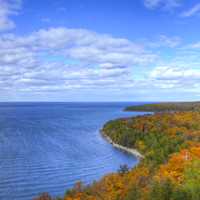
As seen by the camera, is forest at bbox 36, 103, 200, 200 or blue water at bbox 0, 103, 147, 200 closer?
forest at bbox 36, 103, 200, 200

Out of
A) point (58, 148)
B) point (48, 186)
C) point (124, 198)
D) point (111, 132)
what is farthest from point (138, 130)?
point (124, 198)

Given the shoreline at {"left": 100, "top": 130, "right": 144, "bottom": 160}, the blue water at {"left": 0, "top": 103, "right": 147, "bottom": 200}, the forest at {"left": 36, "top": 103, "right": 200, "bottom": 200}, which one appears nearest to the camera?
the forest at {"left": 36, "top": 103, "right": 200, "bottom": 200}

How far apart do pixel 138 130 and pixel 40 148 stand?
32624 mm

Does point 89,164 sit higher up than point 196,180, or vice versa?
point 196,180

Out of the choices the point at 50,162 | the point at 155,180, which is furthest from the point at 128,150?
the point at 155,180

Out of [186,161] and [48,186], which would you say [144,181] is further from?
[48,186]

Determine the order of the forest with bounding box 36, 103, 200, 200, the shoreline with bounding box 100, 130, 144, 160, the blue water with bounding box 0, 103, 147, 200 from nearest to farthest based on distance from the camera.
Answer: the forest with bounding box 36, 103, 200, 200
the blue water with bounding box 0, 103, 147, 200
the shoreline with bounding box 100, 130, 144, 160

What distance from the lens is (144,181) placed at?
40750 mm

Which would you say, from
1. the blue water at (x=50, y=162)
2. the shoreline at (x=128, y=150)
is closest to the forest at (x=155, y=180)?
the shoreline at (x=128, y=150)

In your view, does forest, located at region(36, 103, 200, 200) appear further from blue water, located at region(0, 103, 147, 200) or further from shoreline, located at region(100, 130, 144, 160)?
blue water, located at region(0, 103, 147, 200)

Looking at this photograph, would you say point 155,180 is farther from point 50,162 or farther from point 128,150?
point 128,150

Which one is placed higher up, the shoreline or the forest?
the forest

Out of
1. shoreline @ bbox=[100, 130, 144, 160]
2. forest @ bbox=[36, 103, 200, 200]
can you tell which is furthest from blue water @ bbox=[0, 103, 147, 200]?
forest @ bbox=[36, 103, 200, 200]

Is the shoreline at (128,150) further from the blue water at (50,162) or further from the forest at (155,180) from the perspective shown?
the blue water at (50,162)
